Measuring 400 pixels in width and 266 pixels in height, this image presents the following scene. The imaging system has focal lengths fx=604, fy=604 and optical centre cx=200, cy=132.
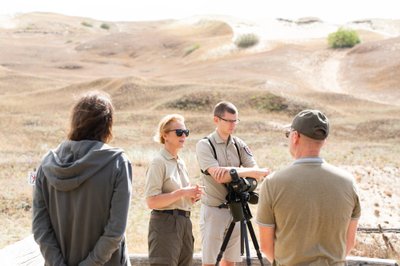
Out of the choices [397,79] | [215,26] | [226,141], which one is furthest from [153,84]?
[215,26]

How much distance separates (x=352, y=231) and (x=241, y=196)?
5.16 feet

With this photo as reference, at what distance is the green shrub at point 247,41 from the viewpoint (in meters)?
66.9

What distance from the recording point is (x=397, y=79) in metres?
44.6

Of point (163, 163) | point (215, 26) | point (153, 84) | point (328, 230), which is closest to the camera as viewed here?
point (328, 230)

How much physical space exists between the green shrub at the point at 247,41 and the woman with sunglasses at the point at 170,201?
62607mm

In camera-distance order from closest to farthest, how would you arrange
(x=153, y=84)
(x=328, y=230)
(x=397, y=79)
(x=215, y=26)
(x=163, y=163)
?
(x=328, y=230)
(x=163, y=163)
(x=153, y=84)
(x=397, y=79)
(x=215, y=26)

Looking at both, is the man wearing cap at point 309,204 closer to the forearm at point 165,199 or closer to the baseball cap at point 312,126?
the baseball cap at point 312,126

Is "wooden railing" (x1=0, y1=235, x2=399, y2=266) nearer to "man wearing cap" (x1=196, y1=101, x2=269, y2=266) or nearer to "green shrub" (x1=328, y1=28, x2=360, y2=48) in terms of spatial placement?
"man wearing cap" (x1=196, y1=101, x2=269, y2=266)

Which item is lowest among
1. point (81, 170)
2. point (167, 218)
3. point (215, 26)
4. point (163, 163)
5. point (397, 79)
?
point (215, 26)

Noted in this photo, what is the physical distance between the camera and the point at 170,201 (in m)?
4.72

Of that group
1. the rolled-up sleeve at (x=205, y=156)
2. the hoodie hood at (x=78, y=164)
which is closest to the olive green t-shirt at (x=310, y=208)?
the hoodie hood at (x=78, y=164)

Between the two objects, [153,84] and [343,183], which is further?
A: [153,84]

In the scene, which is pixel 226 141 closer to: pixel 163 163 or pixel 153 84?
pixel 163 163

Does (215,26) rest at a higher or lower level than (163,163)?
lower
